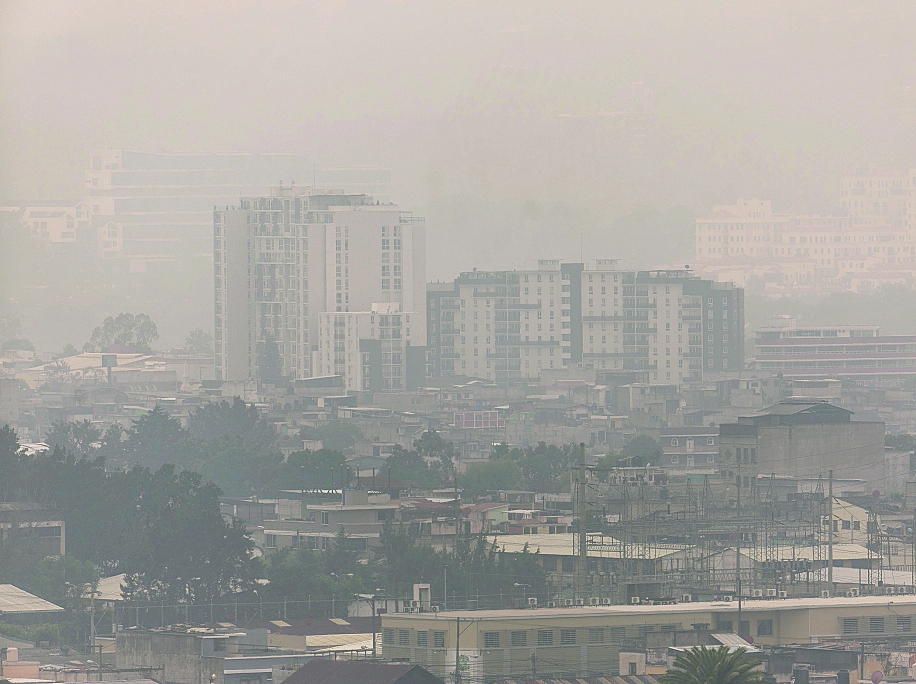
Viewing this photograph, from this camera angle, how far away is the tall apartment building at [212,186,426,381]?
54.1 metres

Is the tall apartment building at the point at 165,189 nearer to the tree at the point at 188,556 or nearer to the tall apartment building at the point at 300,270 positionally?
the tall apartment building at the point at 300,270

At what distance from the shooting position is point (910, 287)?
61.3m

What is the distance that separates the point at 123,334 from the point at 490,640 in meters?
47.0

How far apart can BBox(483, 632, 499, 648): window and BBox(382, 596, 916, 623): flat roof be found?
0.13 meters

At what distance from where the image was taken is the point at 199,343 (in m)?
57.9

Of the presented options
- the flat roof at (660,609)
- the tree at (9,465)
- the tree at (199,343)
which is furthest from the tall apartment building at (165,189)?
the flat roof at (660,609)

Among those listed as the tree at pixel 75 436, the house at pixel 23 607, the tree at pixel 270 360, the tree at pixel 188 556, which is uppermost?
the tree at pixel 270 360

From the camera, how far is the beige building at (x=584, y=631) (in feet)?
37.6

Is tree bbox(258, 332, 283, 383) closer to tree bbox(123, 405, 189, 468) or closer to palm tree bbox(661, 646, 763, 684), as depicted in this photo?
tree bbox(123, 405, 189, 468)

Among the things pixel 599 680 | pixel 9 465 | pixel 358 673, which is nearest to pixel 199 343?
pixel 9 465

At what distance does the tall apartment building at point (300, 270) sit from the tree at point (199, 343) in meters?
2.21

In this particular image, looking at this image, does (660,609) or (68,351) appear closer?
(660,609)

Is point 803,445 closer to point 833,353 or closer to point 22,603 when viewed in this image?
point 22,603

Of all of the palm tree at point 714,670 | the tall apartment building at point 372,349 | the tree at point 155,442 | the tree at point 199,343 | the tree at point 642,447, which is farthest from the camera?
the tree at point 199,343
